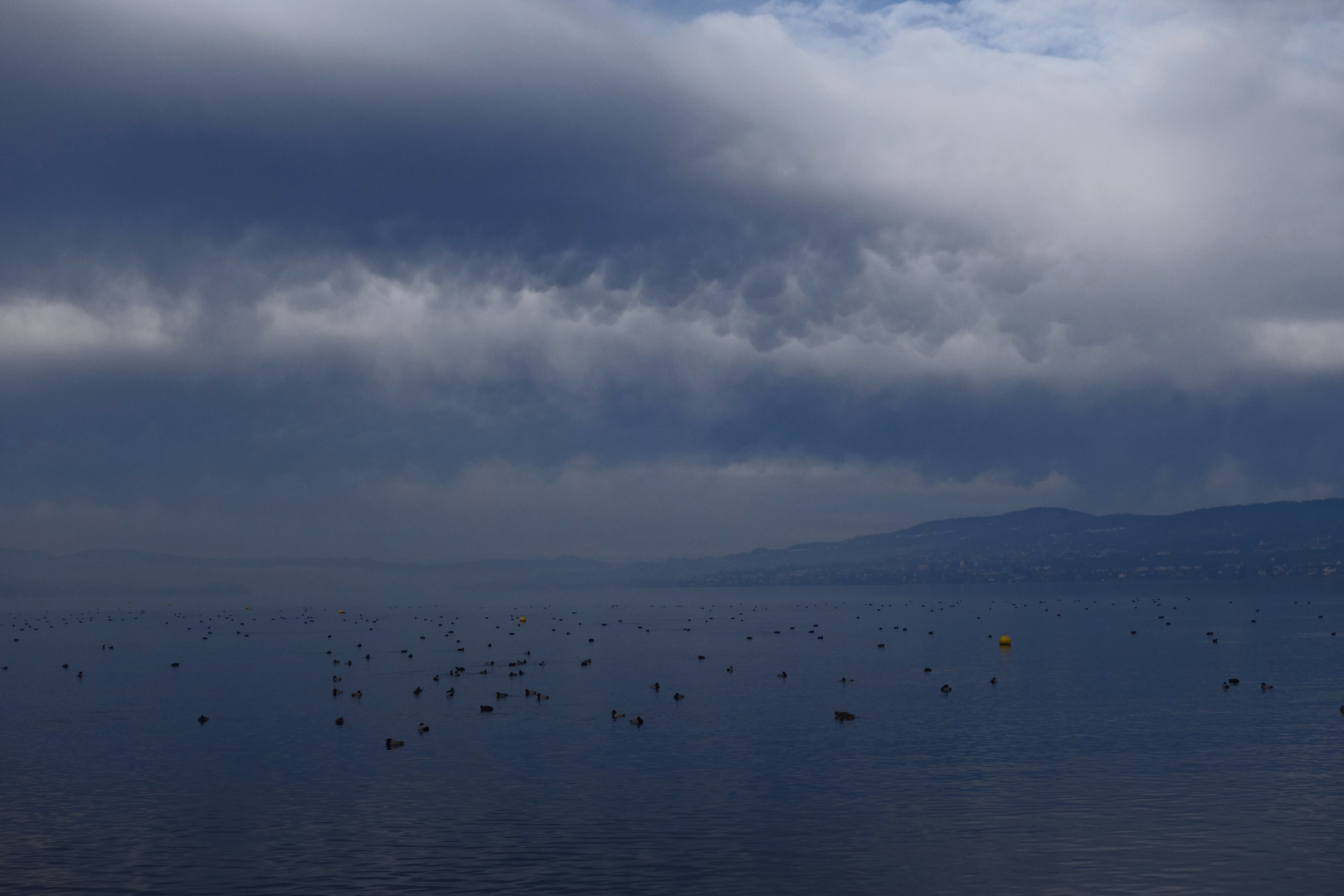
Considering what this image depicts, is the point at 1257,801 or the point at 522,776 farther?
the point at 522,776

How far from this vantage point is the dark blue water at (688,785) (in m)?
39.2

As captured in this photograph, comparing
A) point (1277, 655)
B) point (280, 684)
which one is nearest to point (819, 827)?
point (280, 684)

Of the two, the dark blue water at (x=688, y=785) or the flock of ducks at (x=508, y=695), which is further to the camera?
the flock of ducks at (x=508, y=695)

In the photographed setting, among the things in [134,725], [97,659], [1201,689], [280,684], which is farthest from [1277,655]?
[97,659]

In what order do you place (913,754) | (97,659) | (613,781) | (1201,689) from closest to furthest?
(613,781), (913,754), (1201,689), (97,659)

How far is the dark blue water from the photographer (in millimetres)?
39188

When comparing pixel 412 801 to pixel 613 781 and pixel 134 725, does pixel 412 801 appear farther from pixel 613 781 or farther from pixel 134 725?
pixel 134 725

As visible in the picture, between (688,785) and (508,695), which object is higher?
(688,785)

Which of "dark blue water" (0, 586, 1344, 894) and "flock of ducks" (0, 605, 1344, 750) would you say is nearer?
"dark blue water" (0, 586, 1344, 894)

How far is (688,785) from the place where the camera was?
5425cm

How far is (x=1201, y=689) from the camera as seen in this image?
9319 cm

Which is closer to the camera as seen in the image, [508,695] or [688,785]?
[688,785]

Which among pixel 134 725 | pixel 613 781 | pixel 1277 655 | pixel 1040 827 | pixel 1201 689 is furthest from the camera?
pixel 1277 655

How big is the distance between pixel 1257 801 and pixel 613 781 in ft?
95.8
